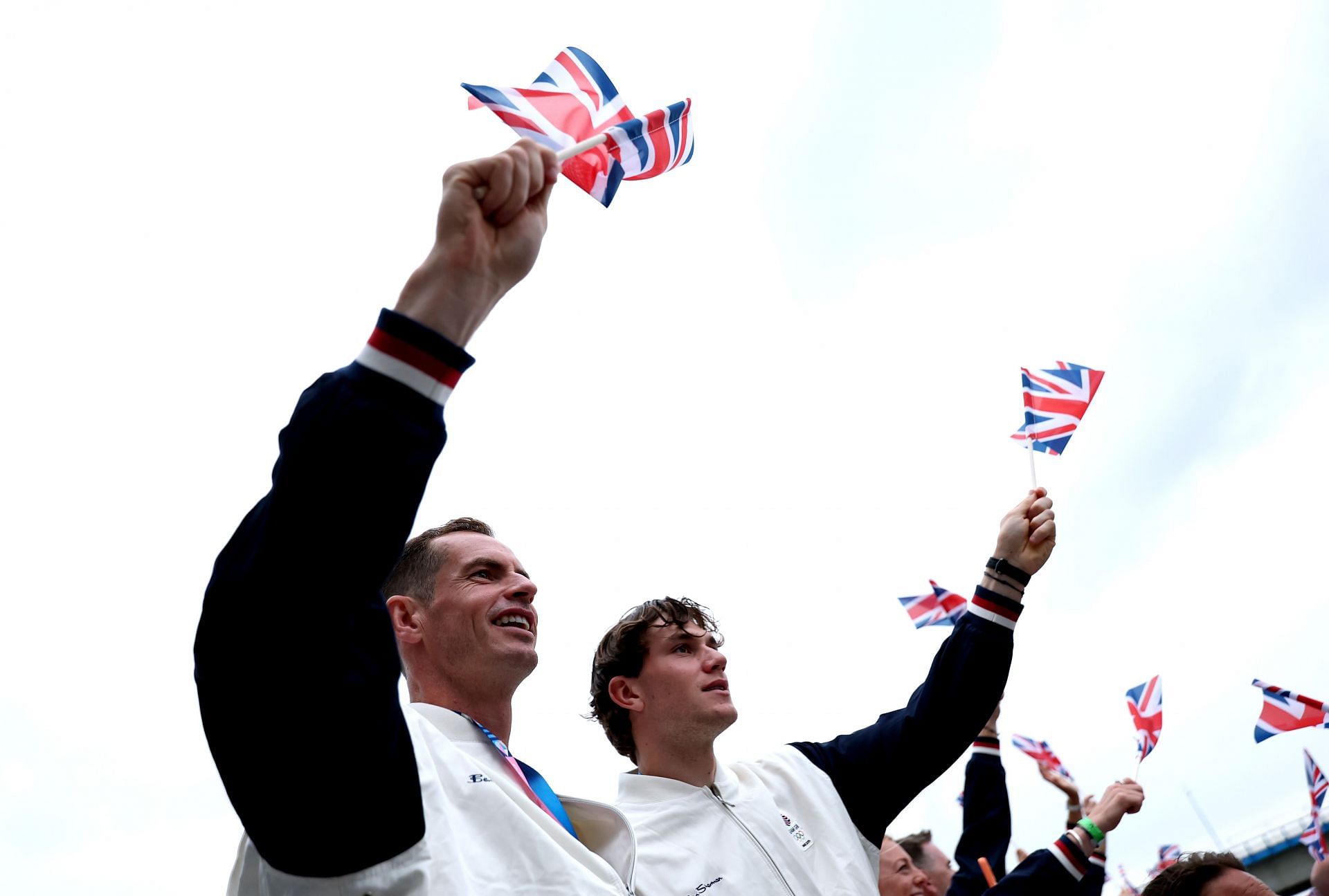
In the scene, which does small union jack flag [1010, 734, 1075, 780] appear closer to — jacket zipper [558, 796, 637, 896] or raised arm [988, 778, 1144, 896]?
raised arm [988, 778, 1144, 896]

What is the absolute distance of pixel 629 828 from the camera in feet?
9.43

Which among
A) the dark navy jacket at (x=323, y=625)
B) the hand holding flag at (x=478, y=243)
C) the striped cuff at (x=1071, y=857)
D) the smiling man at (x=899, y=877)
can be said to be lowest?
the smiling man at (x=899, y=877)

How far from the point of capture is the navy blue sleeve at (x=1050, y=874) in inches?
220

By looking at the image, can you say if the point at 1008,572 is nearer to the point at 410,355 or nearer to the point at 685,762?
the point at 685,762

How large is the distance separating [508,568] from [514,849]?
55.1 inches

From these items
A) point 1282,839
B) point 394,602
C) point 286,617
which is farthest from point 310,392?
point 1282,839

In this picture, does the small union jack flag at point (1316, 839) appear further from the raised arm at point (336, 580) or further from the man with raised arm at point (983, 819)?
the raised arm at point (336, 580)

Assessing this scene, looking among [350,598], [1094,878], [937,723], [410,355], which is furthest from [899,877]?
[410,355]

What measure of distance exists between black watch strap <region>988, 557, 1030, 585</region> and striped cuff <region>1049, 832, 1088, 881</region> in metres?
2.27

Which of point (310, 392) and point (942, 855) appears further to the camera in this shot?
point (942, 855)

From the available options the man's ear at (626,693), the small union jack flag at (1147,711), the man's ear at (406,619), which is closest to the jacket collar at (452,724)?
the man's ear at (406,619)

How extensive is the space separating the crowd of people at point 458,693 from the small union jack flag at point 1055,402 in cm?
89

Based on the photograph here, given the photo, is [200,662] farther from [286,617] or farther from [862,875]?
[862,875]

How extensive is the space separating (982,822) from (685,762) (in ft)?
9.04
